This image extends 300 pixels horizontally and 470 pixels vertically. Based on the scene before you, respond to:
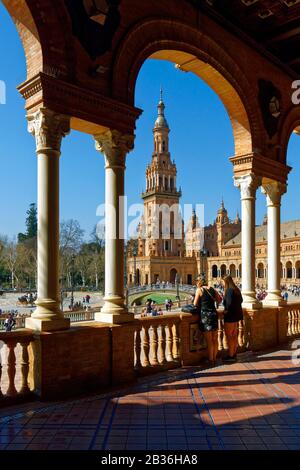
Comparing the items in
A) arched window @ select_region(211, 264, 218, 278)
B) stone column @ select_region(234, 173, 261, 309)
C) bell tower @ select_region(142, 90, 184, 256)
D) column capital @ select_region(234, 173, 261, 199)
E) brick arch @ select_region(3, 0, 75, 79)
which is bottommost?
arched window @ select_region(211, 264, 218, 278)

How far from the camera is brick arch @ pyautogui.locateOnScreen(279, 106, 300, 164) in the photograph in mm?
9727

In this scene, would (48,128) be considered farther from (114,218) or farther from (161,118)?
(161,118)

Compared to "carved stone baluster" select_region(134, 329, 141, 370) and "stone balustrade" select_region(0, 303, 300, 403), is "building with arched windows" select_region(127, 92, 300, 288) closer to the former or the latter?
"stone balustrade" select_region(0, 303, 300, 403)

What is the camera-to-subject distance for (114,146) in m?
6.20

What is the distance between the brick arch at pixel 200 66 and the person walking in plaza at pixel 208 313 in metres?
3.23

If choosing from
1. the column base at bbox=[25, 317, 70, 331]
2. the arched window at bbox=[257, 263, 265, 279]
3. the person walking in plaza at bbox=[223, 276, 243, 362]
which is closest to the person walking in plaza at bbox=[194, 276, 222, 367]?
the person walking in plaza at bbox=[223, 276, 243, 362]

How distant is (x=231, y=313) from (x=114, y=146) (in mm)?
3490

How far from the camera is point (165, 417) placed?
4512 mm

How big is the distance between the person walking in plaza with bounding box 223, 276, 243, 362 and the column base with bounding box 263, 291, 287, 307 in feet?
7.43

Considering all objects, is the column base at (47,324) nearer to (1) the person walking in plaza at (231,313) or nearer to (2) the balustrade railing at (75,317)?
(1) the person walking in plaza at (231,313)

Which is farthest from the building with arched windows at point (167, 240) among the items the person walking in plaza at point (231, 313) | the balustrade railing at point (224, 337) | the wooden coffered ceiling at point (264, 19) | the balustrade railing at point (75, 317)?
the person walking in plaza at point (231, 313)

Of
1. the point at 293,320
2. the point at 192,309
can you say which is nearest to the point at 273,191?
the point at 293,320

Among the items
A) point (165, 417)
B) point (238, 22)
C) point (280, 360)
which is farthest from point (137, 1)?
point (280, 360)
